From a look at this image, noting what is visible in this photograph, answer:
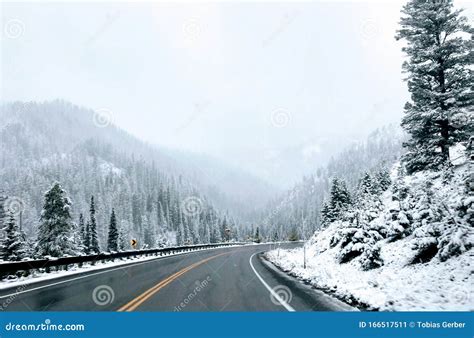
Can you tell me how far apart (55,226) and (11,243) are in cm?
532

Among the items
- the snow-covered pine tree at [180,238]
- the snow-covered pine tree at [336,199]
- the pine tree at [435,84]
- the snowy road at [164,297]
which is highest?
the pine tree at [435,84]

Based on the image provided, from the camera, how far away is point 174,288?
12.4 metres

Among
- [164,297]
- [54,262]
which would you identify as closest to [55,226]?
[54,262]

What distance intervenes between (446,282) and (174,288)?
8255mm

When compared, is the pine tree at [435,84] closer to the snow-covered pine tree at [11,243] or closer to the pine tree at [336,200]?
the pine tree at [336,200]

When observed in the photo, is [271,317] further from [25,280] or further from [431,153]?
[431,153]

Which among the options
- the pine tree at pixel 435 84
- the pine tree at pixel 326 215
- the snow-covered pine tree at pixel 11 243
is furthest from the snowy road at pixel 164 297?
the pine tree at pixel 326 215

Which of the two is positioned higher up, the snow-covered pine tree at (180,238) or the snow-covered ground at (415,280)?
the snow-covered ground at (415,280)

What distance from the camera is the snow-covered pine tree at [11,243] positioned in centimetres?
3064

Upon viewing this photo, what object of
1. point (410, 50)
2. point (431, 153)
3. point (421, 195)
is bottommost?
point (421, 195)

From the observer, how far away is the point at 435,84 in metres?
21.8

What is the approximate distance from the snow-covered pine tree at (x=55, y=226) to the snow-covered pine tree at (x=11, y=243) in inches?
147

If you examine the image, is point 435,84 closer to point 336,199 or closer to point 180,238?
point 336,199

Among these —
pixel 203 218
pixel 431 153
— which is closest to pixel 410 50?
pixel 431 153
